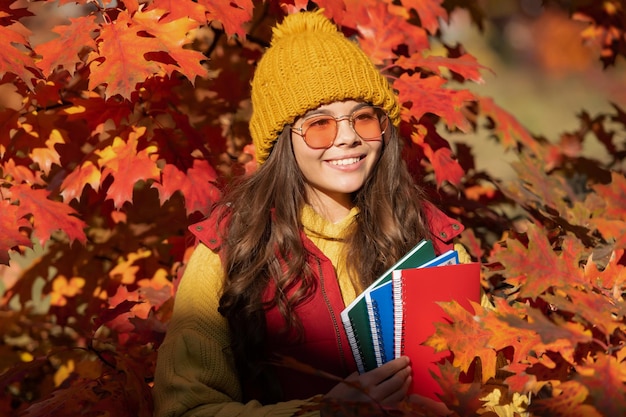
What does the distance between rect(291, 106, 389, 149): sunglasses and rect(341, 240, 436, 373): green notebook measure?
38cm

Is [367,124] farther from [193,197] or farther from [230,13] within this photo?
[193,197]

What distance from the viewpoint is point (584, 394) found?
5.16 feet

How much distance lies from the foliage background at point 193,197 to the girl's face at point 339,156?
0.41 m

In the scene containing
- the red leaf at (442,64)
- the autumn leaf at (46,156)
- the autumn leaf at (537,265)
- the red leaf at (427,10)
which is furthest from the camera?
the red leaf at (427,10)

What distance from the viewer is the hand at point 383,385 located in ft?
6.22

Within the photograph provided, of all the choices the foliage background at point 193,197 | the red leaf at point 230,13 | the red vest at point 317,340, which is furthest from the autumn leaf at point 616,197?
the red leaf at point 230,13

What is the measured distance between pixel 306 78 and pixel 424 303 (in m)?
0.72

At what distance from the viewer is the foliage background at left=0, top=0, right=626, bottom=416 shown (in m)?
1.83

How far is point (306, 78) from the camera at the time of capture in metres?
2.29

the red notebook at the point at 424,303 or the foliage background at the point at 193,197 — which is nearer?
the foliage background at the point at 193,197

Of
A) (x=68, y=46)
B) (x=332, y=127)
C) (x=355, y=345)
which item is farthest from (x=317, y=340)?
(x=68, y=46)

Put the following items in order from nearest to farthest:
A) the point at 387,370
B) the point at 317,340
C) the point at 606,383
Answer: the point at 606,383, the point at 387,370, the point at 317,340

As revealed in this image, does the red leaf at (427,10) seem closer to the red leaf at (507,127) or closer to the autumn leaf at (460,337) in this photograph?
the red leaf at (507,127)

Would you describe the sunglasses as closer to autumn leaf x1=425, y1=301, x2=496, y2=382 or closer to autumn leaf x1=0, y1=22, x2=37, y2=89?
autumn leaf x1=425, y1=301, x2=496, y2=382
